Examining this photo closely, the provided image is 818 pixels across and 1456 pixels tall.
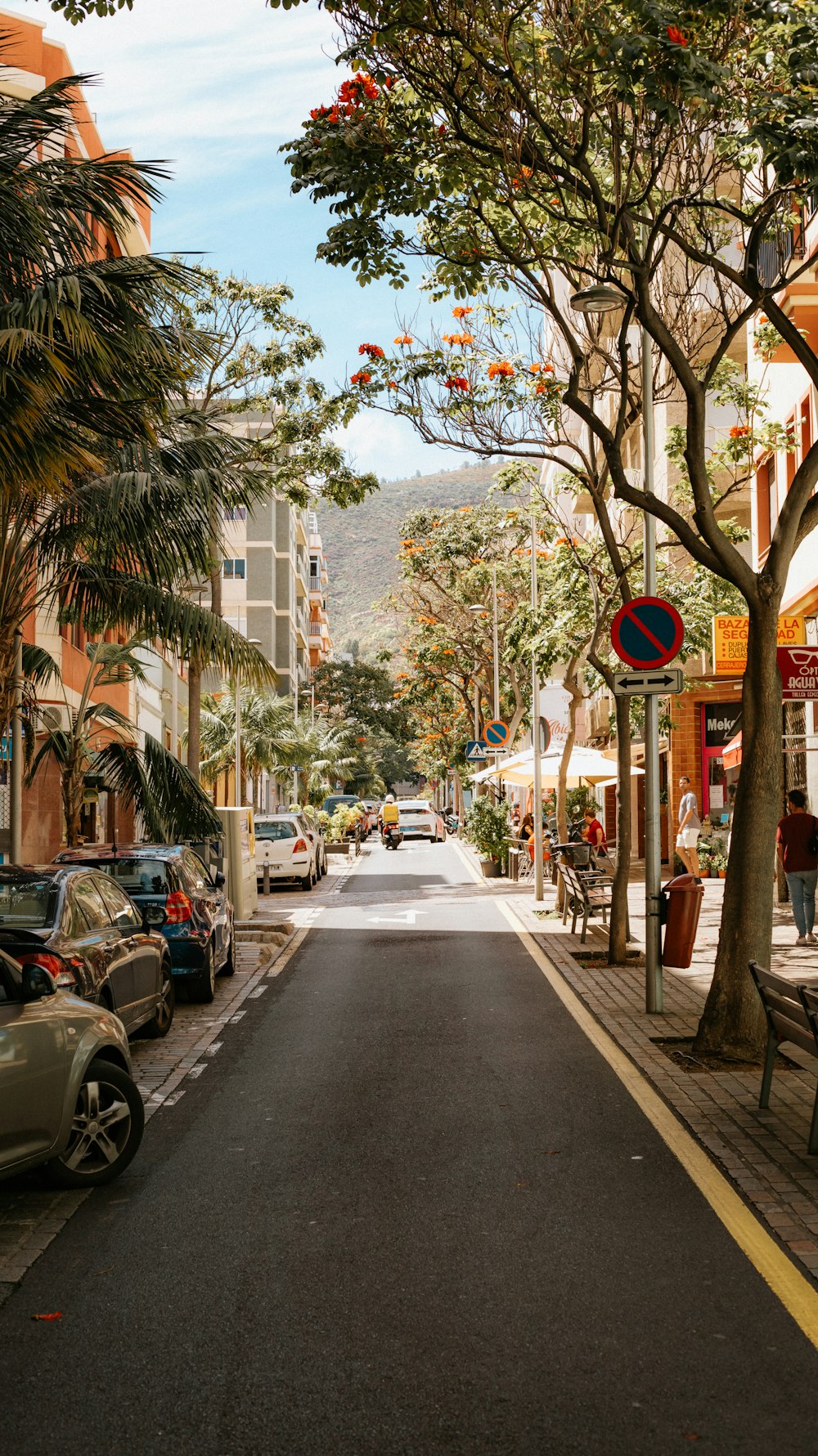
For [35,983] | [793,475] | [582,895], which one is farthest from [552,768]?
[35,983]

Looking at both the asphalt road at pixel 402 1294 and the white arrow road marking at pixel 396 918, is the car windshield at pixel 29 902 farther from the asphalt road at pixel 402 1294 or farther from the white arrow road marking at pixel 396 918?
the white arrow road marking at pixel 396 918

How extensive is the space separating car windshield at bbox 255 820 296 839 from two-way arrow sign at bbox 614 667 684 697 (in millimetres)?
20074

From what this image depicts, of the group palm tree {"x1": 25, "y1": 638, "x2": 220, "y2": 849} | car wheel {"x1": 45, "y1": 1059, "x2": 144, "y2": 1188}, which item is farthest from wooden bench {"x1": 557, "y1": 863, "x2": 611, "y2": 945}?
car wheel {"x1": 45, "y1": 1059, "x2": 144, "y2": 1188}

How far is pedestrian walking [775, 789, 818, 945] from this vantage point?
18031 millimetres

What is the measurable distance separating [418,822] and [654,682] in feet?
163

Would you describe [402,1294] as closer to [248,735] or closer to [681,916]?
[681,916]

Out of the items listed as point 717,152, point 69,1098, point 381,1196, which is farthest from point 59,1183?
point 717,152

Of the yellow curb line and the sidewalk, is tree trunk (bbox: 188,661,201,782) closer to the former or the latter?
the sidewalk

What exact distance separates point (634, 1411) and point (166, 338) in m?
8.06

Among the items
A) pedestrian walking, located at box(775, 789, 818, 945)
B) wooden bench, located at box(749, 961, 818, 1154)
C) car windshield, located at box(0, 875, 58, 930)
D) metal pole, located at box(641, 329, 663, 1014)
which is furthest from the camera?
pedestrian walking, located at box(775, 789, 818, 945)

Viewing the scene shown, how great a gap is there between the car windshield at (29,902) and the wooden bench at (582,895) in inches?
398

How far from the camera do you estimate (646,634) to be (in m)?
12.7

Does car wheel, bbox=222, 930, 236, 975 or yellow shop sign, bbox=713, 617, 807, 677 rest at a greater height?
yellow shop sign, bbox=713, 617, 807, 677

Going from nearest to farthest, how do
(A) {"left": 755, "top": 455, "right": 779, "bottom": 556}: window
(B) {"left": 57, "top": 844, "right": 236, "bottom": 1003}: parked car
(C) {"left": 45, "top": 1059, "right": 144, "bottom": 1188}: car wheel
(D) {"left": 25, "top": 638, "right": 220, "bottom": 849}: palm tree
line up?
1. (C) {"left": 45, "top": 1059, "right": 144, "bottom": 1188}: car wheel
2. (B) {"left": 57, "top": 844, "right": 236, "bottom": 1003}: parked car
3. (D) {"left": 25, "top": 638, "right": 220, "bottom": 849}: palm tree
4. (A) {"left": 755, "top": 455, "right": 779, "bottom": 556}: window
